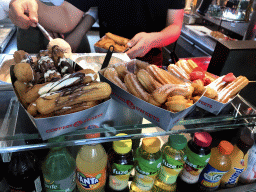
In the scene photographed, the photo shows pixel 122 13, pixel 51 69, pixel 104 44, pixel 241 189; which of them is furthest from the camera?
pixel 122 13

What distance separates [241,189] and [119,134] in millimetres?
819

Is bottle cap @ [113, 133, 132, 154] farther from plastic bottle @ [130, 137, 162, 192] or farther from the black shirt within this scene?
the black shirt

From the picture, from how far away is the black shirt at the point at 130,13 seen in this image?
172 centimetres

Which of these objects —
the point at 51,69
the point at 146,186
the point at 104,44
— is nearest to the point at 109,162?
the point at 146,186

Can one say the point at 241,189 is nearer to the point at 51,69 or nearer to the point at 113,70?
the point at 113,70

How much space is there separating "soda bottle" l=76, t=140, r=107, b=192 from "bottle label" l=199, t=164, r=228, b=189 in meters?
0.52

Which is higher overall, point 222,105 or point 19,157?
point 222,105

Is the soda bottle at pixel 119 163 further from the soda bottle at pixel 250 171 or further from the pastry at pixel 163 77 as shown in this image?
the soda bottle at pixel 250 171

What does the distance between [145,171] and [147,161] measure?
5 centimetres

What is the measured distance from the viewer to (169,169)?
0.95 m

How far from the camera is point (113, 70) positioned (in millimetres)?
770

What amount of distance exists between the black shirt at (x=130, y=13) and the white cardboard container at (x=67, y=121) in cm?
133

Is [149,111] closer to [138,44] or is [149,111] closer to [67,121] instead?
[67,121]

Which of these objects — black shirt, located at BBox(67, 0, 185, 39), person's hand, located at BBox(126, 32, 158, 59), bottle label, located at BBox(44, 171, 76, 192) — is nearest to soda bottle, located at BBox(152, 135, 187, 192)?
bottle label, located at BBox(44, 171, 76, 192)
